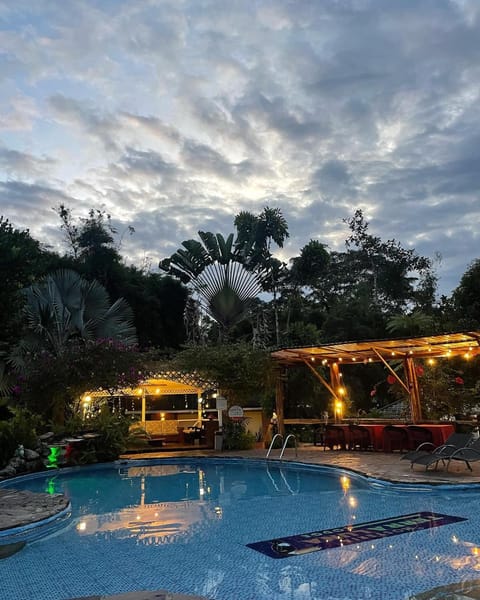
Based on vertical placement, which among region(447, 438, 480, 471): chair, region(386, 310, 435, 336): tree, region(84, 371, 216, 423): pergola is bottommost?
region(447, 438, 480, 471): chair

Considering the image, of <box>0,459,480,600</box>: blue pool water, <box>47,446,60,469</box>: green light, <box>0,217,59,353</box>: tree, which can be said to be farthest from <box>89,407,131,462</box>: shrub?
<box>0,217,59,353</box>: tree

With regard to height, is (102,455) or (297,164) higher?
(297,164)

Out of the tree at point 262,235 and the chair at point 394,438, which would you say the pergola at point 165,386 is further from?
the tree at point 262,235

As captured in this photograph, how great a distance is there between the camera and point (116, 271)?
27.0 metres

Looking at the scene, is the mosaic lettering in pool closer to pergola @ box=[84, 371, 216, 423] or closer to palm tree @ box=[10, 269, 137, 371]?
pergola @ box=[84, 371, 216, 423]

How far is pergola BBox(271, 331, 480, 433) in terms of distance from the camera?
43.1 ft

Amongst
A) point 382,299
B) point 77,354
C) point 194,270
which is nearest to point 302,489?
point 77,354

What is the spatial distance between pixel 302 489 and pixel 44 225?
25528 millimetres

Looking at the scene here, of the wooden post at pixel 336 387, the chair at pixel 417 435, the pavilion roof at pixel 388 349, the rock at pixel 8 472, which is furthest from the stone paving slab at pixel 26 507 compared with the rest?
the wooden post at pixel 336 387

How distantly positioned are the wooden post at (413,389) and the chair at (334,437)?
2176 mm

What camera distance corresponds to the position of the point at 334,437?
1552 cm

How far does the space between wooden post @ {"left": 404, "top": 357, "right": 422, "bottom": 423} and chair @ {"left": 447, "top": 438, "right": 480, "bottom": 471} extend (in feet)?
14.2

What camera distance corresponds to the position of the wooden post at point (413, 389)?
15.1 m

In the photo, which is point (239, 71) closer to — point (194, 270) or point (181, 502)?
point (181, 502)
